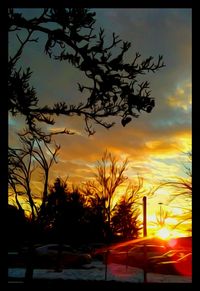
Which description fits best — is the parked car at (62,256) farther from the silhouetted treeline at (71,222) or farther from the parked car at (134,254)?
the parked car at (134,254)

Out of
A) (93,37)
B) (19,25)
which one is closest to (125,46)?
(93,37)

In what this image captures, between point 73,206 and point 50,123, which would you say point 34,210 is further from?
point 73,206

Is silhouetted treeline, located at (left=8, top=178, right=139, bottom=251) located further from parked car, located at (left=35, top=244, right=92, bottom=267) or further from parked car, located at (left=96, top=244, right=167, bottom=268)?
parked car, located at (left=96, top=244, right=167, bottom=268)

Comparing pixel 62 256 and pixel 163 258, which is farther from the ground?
pixel 163 258

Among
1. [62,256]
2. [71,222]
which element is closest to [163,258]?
[62,256]

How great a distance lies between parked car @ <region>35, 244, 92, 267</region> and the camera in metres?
13.7

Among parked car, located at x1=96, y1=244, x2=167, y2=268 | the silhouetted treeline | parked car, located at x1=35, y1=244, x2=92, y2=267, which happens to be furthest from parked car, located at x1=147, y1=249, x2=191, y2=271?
parked car, located at x1=35, y1=244, x2=92, y2=267

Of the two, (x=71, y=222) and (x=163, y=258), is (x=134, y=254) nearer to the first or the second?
(x=163, y=258)

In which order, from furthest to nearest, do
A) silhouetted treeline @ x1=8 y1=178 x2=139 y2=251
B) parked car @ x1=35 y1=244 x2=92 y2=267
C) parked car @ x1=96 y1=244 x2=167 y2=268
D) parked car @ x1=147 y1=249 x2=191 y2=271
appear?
parked car @ x1=96 y1=244 x2=167 y2=268, parked car @ x1=35 y1=244 x2=92 y2=267, parked car @ x1=147 y1=249 x2=191 y2=271, silhouetted treeline @ x1=8 y1=178 x2=139 y2=251

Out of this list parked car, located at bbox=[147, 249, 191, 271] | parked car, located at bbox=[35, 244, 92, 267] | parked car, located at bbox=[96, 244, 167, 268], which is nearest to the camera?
parked car, located at bbox=[147, 249, 191, 271]

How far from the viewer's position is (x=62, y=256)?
47.0ft

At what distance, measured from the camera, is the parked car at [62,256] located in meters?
13.7

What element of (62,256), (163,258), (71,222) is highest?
(71,222)

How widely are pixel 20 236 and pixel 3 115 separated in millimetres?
6639
